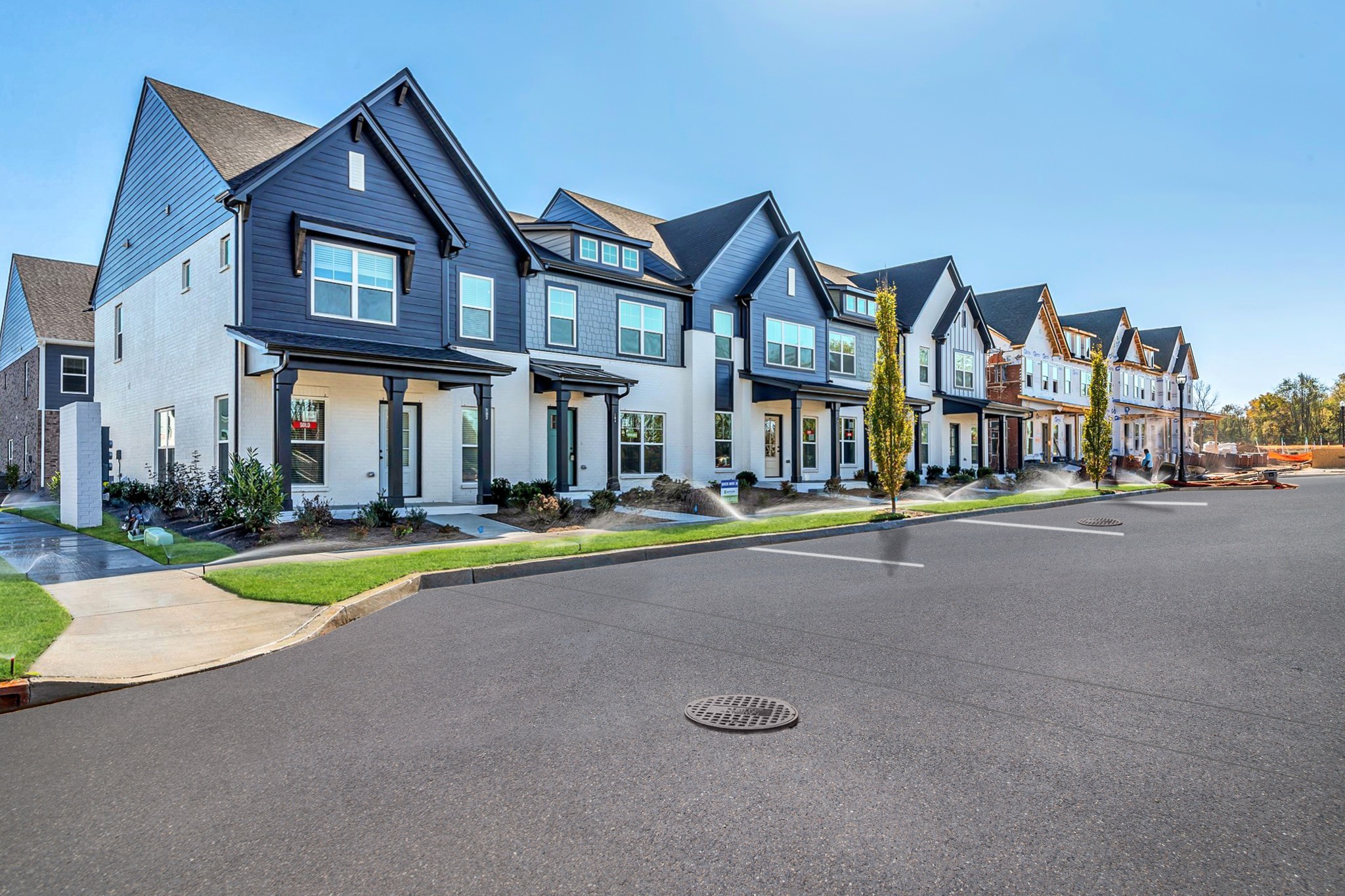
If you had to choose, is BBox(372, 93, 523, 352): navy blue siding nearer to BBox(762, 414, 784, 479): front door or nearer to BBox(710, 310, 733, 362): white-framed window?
BBox(710, 310, 733, 362): white-framed window

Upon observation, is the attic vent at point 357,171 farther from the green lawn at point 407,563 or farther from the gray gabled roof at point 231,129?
the green lawn at point 407,563

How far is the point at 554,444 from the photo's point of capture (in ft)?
72.2

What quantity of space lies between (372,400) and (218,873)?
15.5 meters

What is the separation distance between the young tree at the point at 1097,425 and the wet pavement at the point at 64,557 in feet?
98.9

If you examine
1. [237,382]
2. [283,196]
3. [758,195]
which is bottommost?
[237,382]

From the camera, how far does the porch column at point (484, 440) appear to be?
18.3m

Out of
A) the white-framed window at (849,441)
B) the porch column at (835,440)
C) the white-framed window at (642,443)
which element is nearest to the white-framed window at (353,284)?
the white-framed window at (642,443)

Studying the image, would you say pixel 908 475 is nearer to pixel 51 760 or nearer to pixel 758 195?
pixel 758 195

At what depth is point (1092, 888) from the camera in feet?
10.00

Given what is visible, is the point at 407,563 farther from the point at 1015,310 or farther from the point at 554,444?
the point at 1015,310

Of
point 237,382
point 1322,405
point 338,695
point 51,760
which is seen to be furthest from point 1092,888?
point 1322,405

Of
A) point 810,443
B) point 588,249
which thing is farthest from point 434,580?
point 810,443

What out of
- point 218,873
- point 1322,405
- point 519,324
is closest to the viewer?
point 218,873

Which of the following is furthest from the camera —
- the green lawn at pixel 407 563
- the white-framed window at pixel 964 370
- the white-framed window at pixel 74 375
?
the white-framed window at pixel 964 370
